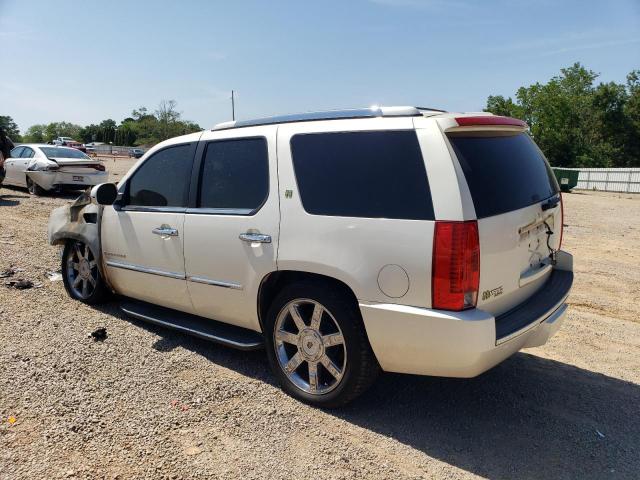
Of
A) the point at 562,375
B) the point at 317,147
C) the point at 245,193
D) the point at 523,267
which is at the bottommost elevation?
the point at 562,375

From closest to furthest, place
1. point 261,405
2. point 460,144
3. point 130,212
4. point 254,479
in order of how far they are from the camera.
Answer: point 254,479 < point 460,144 < point 261,405 < point 130,212

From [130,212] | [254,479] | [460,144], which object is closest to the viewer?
[254,479]

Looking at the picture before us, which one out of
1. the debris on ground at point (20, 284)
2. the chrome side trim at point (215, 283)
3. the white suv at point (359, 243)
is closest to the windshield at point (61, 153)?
the debris on ground at point (20, 284)

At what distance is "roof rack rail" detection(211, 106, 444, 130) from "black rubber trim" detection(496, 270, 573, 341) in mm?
1369

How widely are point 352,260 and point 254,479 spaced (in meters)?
Result: 1.33

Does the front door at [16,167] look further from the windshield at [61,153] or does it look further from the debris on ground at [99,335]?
the debris on ground at [99,335]

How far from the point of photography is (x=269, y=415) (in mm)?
3270

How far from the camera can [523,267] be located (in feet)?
10.4

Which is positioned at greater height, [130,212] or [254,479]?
[130,212]

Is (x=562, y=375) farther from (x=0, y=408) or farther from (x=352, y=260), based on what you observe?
(x=0, y=408)

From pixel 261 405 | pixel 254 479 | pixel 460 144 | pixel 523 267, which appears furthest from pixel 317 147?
pixel 254 479

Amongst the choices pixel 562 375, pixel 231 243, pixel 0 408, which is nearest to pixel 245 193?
pixel 231 243

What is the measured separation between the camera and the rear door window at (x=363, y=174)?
9.32 feet

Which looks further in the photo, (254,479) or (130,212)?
(130,212)
